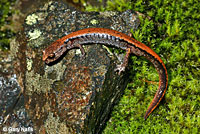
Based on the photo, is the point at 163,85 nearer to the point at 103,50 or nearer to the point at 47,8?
the point at 103,50

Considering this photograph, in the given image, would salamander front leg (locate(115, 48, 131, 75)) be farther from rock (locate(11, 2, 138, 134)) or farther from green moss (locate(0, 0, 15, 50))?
green moss (locate(0, 0, 15, 50))

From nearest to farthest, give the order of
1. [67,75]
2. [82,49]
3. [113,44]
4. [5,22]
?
1. [67,75]
2. [82,49]
3. [113,44]
4. [5,22]

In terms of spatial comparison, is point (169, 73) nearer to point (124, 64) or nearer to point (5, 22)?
point (124, 64)

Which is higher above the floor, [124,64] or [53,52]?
[53,52]

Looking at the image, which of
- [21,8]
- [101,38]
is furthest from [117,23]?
[21,8]

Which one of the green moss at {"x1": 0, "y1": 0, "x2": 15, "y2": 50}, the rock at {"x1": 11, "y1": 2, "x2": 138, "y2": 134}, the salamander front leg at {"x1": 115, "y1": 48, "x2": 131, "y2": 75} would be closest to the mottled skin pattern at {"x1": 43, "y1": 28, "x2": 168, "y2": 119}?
the salamander front leg at {"x1": 115, "y1": 48, "x2": 131, "y2": 75}

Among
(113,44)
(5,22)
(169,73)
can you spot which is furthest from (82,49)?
(5,22)

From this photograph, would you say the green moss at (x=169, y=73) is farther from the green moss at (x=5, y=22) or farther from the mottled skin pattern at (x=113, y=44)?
the green moss at (x=5, y=22)

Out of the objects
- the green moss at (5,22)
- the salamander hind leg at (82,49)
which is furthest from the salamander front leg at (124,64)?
the green moss at (5,22)
